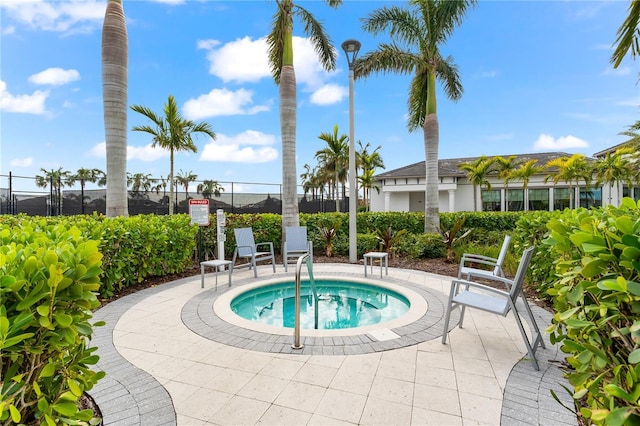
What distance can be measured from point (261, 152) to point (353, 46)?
634 inches

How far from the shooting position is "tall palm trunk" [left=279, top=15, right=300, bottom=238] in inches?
326

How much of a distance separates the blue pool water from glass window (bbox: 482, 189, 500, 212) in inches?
687

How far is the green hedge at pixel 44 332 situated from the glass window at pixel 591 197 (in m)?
24.5

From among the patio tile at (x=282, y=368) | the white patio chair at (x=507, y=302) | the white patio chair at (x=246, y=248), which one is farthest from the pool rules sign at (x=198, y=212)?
the white patio chair at (x=507, y=302)

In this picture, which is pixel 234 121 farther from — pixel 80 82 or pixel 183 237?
pixel 183 237

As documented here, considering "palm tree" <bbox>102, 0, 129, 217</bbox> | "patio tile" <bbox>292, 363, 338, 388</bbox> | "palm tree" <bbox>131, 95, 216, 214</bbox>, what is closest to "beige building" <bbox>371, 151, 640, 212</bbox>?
"palm tree" <bbox>131, 95, 216, 214</bbox>

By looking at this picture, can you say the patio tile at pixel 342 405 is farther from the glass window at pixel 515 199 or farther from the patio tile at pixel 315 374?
the glass window at pixel 515 199

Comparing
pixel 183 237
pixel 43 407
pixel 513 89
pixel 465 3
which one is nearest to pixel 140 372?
pixel 43 407

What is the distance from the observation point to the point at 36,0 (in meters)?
4.01

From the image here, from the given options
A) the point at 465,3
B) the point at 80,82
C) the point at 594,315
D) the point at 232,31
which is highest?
the point at 465,3

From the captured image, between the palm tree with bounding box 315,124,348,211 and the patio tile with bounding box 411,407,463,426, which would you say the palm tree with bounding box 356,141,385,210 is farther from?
the patio tile with bounding box 411,407,463,426

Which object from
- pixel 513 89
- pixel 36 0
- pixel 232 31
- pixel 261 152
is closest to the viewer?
pixel 36 0

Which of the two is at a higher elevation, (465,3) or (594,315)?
(465,3)

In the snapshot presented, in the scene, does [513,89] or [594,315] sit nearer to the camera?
[594,315]
